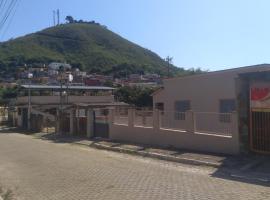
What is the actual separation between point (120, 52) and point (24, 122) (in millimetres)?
73819

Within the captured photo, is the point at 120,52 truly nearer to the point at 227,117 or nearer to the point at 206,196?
the point at 227,117

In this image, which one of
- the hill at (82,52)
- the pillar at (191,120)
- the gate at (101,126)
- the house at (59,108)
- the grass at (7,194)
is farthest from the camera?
the hill at (82,52)

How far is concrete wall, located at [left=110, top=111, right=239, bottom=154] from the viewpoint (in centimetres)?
1788

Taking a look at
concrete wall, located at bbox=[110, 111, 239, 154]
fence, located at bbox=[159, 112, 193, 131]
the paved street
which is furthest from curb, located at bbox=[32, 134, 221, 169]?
fence, located at bbox=[159, 112, 193, 131]

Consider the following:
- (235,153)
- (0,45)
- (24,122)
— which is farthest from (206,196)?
(0,45)

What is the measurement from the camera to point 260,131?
16.9 metres

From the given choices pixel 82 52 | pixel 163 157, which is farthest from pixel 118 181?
pixel 82 52

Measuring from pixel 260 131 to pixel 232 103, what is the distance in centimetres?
959

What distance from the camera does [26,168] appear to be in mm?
17312

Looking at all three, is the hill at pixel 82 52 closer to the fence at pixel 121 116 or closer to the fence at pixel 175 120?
the fence at pixel 121 116

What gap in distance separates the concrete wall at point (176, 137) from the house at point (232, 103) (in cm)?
29

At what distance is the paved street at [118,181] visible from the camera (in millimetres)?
11058

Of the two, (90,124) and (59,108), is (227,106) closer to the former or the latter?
(90,124)

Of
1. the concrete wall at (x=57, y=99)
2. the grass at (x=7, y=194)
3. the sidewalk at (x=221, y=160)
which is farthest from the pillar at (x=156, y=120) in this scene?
the concrete wall at (x=57, y=99)
